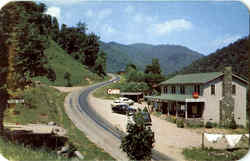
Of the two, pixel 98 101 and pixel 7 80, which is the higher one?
pixel 7 80

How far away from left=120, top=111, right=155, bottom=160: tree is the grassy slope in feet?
2.21

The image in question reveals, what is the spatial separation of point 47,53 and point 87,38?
3.74 feet

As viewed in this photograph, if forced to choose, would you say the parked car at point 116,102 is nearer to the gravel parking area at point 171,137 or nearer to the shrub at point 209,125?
the gravel parking area at point 171,137

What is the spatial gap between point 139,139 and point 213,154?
1.87 m

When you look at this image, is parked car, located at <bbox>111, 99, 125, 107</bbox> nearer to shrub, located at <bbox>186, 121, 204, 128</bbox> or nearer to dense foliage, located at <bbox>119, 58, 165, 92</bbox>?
dense foliage, located at <bbox>119, 58, 165, 92</bbox>

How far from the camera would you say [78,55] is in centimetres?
583

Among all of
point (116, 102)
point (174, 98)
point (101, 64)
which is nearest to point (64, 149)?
point (116, 102)

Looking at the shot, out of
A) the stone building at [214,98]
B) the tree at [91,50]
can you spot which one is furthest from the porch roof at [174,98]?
the tree at [91,50]

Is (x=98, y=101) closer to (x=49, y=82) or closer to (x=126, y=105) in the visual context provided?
(x=126, y=105)

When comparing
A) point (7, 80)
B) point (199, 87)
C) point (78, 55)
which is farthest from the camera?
point (78, 55)

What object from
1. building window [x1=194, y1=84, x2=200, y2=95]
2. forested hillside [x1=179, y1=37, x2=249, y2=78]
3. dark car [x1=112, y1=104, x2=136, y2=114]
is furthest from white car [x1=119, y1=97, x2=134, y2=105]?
forested hillside [x1=179, y1=37, x2=249, y2=78]

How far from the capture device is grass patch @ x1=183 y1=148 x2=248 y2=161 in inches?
199

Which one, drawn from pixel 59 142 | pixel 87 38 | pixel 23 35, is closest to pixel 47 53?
pixel 23 35

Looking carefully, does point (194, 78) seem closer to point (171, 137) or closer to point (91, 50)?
point (171, 137)
